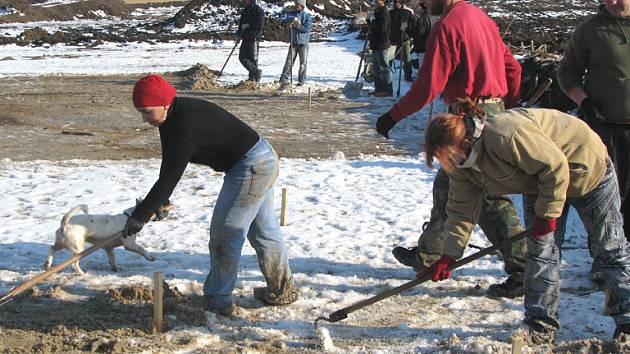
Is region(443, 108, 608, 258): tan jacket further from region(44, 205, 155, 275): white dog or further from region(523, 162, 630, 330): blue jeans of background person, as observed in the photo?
region(44, 205, 155, 275): white dog

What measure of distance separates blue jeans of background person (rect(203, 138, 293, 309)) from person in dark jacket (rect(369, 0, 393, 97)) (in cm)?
939

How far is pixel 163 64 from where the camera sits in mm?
21172

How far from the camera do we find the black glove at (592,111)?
15.4 ft

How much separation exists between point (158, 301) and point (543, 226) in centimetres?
217

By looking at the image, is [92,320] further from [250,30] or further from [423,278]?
[250,30]

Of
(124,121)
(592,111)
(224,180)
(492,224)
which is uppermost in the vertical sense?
(592,111)

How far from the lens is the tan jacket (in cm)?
348

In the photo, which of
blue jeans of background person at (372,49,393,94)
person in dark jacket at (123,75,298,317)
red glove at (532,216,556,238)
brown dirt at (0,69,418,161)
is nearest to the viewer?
red glove at (532,216,556,238)

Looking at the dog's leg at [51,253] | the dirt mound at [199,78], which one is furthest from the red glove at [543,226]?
the dirt mound at [199,78]

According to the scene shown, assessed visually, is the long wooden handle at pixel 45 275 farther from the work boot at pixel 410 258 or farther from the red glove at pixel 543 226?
the red glove at pixel 543 226

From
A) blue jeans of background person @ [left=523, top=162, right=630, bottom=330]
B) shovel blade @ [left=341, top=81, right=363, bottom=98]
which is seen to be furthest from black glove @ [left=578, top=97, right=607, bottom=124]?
shovel blade @ [left=341, top=81, right=363, bottom=98]

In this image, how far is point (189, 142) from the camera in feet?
13.3

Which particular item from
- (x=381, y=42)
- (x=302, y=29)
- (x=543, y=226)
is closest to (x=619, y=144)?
(x=543, y=226)

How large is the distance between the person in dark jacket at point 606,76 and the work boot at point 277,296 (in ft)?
7.33
